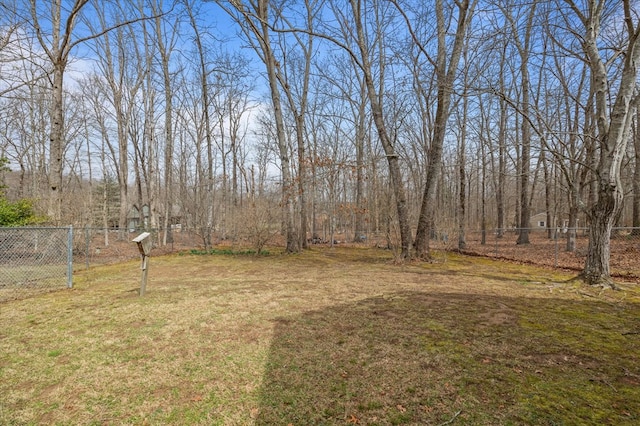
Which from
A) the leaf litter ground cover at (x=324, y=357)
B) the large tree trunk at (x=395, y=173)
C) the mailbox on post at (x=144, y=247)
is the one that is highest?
the large tree trunk at (x=395, y=173)

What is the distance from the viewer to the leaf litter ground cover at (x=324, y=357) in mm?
2088

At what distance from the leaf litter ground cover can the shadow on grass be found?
1 centimetres

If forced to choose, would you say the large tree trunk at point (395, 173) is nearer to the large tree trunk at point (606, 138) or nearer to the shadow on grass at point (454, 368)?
the large tree trunk at point (606, 138)

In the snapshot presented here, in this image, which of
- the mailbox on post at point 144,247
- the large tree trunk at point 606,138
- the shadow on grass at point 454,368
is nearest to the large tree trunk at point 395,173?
the large tree trunk at point 606,138

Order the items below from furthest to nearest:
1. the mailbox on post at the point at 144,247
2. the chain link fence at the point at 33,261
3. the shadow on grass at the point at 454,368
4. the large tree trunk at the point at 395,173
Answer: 1. the large tree trunk at the point at 395,173
2. the chain link fence at the point at 33,261
3. the mailbox on post at the point at 144,247
4. the shadow on grass at the point at 454,368

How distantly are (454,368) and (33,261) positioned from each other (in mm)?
11083

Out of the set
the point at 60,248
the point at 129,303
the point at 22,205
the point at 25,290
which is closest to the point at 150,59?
the point at 22,205

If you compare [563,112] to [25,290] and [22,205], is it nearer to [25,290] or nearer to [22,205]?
[25,290]

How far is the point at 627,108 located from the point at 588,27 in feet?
5.57

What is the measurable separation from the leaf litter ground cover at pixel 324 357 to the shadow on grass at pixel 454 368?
1 centimetres

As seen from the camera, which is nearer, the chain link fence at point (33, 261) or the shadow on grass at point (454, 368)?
the shadow on grass at point (454, 368)

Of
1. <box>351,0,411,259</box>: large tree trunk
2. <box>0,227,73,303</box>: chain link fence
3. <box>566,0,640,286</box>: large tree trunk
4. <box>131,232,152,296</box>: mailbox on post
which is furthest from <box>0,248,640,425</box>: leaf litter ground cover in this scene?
<box>351,0,411,259</box>: large tree trunk

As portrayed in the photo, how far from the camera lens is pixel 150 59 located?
1593cm

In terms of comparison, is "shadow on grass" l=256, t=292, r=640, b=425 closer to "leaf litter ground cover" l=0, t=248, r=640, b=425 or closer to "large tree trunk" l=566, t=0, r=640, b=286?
"leaf litter ground cover" l=0, t=248, r=640, b=425
